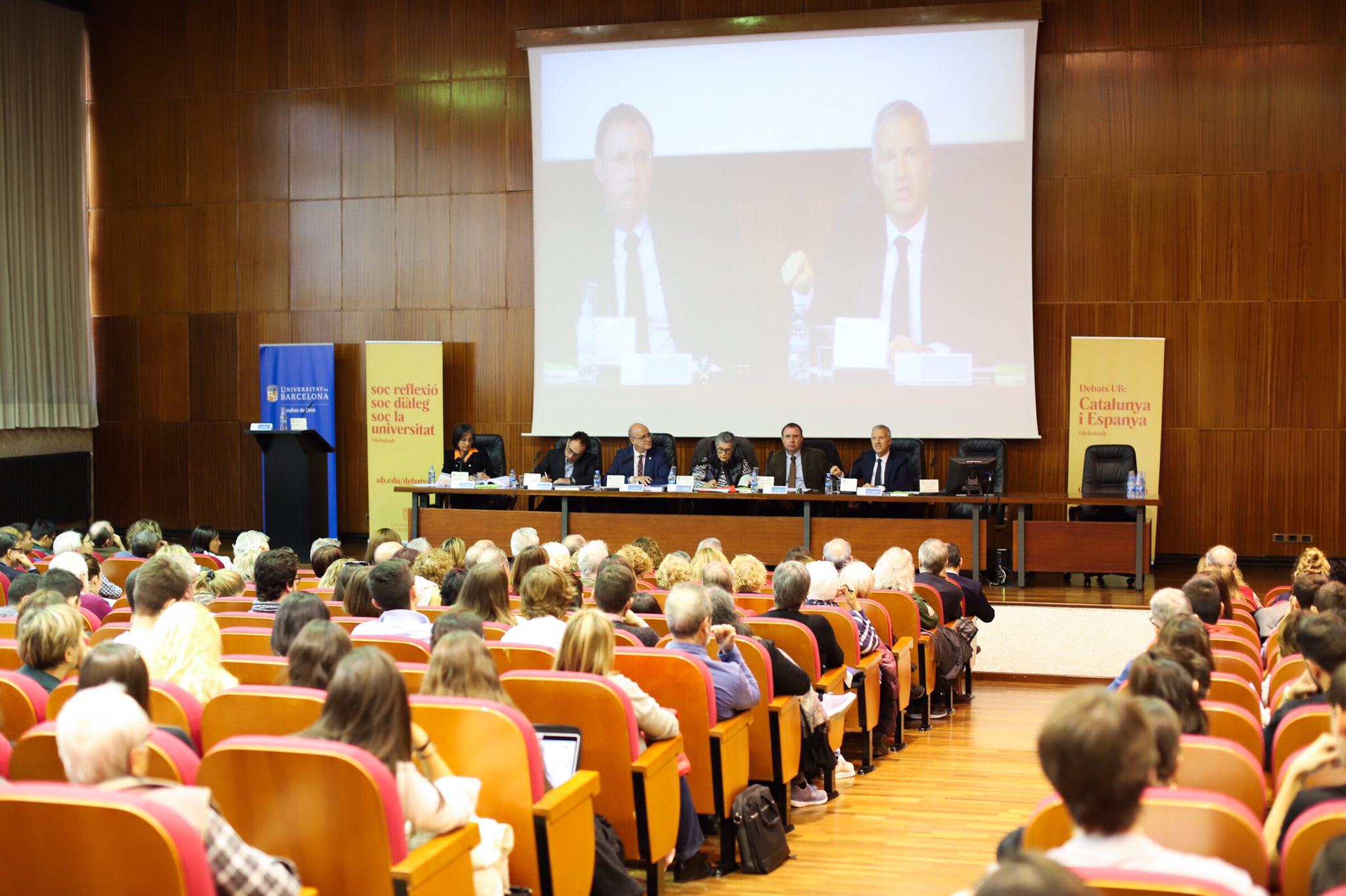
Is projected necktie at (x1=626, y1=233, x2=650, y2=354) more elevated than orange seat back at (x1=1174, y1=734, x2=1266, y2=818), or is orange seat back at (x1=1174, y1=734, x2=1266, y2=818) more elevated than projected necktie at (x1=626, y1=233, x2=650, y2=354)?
projected necktie at (x1=626, y1=233, x2=650, y2=354)

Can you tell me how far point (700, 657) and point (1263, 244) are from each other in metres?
8.41

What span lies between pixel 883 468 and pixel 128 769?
26.3 ft

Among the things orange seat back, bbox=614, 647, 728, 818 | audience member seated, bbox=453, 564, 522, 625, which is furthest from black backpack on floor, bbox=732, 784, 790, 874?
audience member seated, bbox=453, 564, 522, 625

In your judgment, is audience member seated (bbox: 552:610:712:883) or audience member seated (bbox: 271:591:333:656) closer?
audience member seated (bbox: 552:610:712:883)

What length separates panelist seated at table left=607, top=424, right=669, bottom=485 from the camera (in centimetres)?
1020

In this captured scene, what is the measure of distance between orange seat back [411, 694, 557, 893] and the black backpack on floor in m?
1.10

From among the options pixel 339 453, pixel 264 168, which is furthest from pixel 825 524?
pixel 264 168

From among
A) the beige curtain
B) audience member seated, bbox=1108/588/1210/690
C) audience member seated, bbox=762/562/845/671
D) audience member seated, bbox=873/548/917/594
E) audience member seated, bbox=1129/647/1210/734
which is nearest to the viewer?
audience member seated, bbox=1129/647/1210/734

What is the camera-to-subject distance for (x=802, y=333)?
436 inches

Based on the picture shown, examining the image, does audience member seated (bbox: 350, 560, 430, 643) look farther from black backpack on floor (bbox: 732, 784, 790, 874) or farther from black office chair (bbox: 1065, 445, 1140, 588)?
black office chair (bbox: 1065, 445, 1140, 588)

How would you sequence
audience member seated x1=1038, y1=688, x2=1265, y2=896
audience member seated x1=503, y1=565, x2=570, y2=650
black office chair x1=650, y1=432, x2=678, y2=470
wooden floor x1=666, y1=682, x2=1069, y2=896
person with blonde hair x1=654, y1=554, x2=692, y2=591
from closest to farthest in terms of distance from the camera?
audience member seated x1=1038, y1=688, x2=1265, y2=896, wooden floor x1=666, y1=682, x2=1069, y2=896, audience member seated x1=503, y1=565, x2=570, y2=650, person with blonde hair x1=654, y1=554, x2=692, y2=591, black office chair x1=650, y1=432, x2=678, y2=470

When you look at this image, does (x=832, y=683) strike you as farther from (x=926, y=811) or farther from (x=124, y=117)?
(x=124, y=117)

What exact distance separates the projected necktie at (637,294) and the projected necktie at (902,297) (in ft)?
7.20

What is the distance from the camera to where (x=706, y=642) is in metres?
4.05
